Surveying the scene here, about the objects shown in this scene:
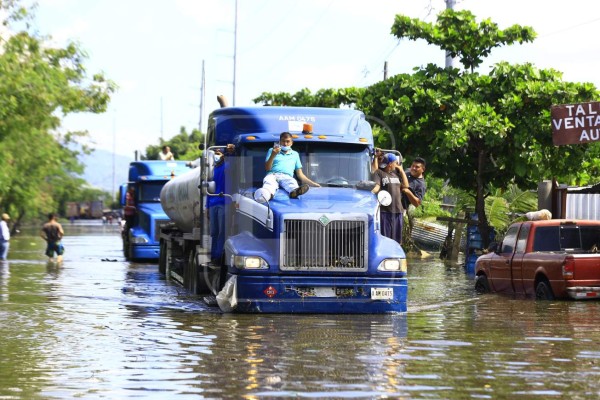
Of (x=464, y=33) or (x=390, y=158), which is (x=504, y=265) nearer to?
(x=390, y=158)

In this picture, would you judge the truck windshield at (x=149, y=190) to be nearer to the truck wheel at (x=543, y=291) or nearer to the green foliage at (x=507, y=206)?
the green foliage at (x=507, y=206)

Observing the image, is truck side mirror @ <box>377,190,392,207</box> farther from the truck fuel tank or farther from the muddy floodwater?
the truck fuel tank

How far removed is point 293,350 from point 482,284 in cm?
1110

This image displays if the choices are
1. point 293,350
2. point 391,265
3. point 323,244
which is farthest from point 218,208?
point 293,350

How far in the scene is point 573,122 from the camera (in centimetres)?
2489

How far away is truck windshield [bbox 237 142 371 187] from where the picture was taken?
1858cm

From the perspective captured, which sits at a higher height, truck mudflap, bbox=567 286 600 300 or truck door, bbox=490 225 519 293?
truck door, bbox=490 225 519 293

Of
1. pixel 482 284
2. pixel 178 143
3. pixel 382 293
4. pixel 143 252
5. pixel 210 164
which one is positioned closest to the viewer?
pixel 382 293

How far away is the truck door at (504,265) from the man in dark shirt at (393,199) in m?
2.97

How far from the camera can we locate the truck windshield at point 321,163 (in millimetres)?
18578

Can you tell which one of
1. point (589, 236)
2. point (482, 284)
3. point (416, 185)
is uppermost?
point (416, 185)

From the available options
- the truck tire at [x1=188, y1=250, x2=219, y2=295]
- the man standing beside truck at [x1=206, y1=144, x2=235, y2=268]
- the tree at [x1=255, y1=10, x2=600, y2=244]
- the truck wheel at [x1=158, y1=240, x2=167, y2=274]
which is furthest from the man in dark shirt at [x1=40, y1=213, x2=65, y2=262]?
the man standing beside truck at [x1=206, y1=144, x2=235, y2=268]

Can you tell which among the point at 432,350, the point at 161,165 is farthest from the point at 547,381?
the point at 161,165

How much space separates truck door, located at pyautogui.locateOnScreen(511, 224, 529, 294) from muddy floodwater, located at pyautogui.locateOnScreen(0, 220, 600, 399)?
459 mm
